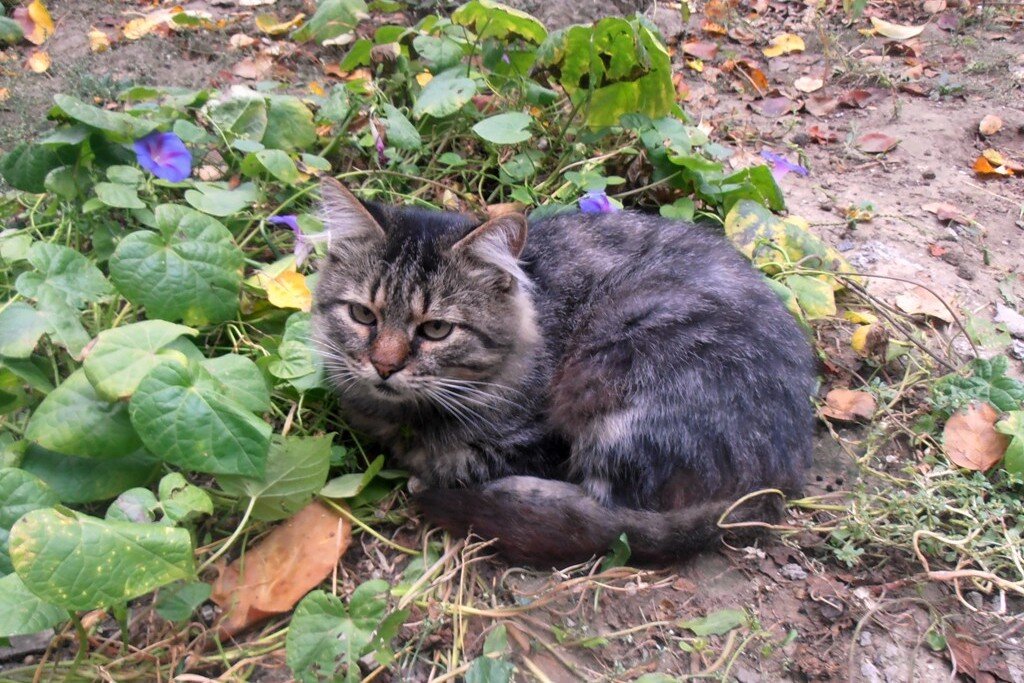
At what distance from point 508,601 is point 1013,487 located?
1770 mm

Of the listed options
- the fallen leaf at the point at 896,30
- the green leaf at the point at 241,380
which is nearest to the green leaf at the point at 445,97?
the green leaf at the point at 241,380

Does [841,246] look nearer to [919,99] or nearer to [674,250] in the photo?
[674,250]

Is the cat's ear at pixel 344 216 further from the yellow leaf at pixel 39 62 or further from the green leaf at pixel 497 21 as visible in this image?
the yellow leaf at pixel 39 62

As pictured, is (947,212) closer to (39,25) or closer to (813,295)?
(813,295)

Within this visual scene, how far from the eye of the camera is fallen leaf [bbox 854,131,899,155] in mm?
4547

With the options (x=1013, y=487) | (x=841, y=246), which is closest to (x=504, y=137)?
(x=841, y=246)

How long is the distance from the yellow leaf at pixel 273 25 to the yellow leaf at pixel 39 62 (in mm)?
1258

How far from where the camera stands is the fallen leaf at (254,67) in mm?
4465

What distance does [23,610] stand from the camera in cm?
169

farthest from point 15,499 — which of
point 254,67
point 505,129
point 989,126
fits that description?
point 989,126

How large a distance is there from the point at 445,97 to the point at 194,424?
2134 mm

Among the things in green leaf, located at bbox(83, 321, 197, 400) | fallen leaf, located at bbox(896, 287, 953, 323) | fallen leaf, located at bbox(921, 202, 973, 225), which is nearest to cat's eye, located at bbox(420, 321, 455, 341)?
green leaf, located at bbox(83, 321, 197, 400)

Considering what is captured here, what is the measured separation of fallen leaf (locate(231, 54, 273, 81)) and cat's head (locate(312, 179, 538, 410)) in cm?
233

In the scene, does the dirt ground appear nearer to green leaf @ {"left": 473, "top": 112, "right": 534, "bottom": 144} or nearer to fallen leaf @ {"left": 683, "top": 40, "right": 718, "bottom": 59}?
fallen leaf @ {"left": 683, "top": 40, "right": 718, "bottom": 59}
